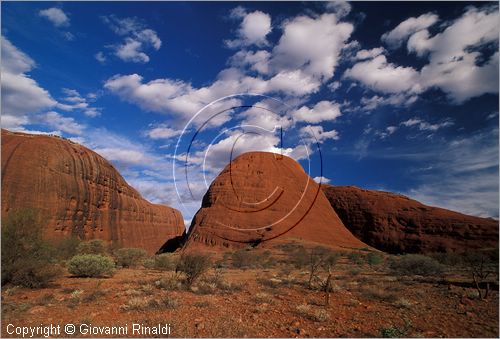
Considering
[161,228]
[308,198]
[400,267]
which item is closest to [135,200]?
[161,228]

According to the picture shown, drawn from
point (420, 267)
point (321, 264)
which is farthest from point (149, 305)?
point (420, 267)

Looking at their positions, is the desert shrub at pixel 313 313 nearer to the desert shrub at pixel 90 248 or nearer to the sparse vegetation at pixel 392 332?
the sparse vegetation at pixel 392 332

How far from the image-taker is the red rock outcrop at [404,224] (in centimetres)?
5459

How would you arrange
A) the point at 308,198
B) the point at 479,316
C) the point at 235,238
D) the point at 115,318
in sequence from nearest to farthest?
the point at 115,318 → the point at 479,316 → the point at 235,238 → the point at 308,198

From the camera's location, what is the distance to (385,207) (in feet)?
232

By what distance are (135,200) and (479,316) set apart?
195ft

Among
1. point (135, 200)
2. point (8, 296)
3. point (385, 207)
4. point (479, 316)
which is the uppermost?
point (385, 207)

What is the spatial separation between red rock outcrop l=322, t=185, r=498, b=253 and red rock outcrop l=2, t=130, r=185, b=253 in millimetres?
48586

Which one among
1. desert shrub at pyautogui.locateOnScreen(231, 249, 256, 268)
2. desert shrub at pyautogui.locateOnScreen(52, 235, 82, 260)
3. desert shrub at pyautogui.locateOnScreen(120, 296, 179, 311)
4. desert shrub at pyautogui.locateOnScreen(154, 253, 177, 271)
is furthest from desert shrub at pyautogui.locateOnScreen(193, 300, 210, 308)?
desert shrub at pyautogui.locateOnScreen(52, 235, 82, 260)

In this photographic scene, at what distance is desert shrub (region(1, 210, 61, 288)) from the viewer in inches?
464

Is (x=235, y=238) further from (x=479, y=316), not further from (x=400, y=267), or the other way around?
(x=479, y=316)

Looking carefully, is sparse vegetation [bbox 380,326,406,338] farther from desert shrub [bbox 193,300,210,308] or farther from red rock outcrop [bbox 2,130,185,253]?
red rock outcrop [bbox 2,130,185,253]

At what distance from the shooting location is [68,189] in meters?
41.8

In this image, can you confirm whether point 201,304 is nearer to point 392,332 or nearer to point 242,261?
point 392,332
